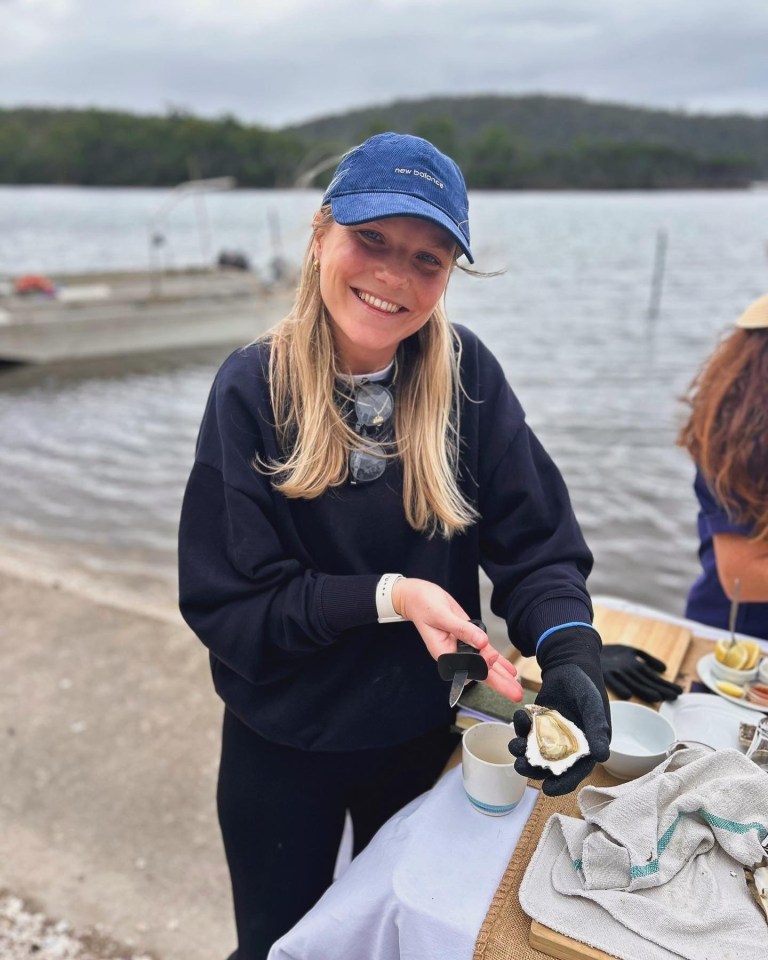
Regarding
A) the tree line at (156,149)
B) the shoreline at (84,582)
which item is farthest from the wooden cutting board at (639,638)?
the tree line at (156,149)

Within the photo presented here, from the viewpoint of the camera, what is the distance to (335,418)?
1.72m

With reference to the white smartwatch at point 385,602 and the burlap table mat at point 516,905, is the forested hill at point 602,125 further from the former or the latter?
the burlap table mat at point 516,905

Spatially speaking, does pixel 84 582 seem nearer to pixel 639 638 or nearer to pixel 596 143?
pixel 639 638

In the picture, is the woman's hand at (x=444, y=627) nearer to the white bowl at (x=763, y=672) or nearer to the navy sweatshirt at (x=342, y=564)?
the navy sweatshirt at (x=342, y=564)

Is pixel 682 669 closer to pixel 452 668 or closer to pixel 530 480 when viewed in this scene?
pixel 530 480

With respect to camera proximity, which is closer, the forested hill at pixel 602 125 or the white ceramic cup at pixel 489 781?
the white ceramic cup at pixel 489 781

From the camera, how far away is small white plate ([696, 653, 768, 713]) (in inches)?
75.3

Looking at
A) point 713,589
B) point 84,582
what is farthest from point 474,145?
point 713,589

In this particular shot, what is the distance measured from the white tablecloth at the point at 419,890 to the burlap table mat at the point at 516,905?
2 cm

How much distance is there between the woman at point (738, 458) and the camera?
234cm

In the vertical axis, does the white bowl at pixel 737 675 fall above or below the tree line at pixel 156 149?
below

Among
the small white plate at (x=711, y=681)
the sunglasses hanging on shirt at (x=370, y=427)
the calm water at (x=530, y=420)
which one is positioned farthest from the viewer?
the calm water at (x=530, y=420)

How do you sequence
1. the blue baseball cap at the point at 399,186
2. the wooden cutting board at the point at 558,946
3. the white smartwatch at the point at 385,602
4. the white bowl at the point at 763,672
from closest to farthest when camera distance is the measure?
the wooden cutting board at the point at 558,946, the blue baseball cap at the point at 399,186, the white smartwatch at the point at 385,602, the white bowl at the point at 763,672

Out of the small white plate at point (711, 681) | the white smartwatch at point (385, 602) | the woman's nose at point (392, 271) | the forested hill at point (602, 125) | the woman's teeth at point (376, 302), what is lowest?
the small white plate at point (711, 681)
